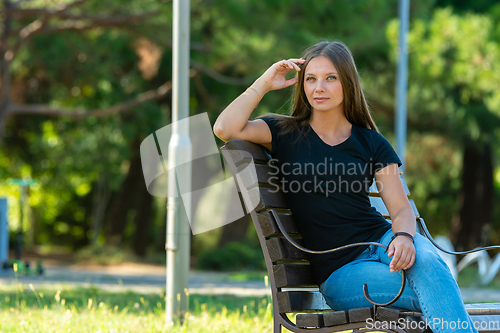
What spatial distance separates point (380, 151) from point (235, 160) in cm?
68

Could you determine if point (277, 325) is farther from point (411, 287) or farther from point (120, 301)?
point (120, 301)

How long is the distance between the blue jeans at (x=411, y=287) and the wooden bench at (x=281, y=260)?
10 centimetres

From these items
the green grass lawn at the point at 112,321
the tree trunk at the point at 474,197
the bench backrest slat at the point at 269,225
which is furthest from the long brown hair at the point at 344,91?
the tree trunk at the point at 474,197

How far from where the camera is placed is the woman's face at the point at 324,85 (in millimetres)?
2844

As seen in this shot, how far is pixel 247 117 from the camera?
2805 millimetres

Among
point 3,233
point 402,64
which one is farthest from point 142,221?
point 402,64

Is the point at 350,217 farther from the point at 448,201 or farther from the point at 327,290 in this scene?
the point at 448,201

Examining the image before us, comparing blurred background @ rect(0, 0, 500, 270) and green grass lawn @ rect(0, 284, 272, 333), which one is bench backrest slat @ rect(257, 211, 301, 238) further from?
blurred background @ rect(0, 0, 500, 270)

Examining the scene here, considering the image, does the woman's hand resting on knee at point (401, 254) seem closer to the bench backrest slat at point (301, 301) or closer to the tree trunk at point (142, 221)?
the bench backrest slat at point (301, 301)

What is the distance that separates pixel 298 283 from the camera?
105 inches

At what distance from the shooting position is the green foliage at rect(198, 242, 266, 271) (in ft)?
48.8

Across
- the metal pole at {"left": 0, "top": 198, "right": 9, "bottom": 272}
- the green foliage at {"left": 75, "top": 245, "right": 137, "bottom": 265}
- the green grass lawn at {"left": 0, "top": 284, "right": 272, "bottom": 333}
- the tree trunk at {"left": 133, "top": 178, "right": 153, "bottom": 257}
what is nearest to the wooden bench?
the green grass lawn at {"left": 0, "top": 284, "right": 272, "bottom": 333}

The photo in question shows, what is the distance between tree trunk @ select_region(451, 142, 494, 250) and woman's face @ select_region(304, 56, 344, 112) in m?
15.5

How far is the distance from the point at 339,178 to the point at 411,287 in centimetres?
58
